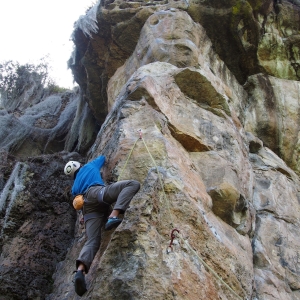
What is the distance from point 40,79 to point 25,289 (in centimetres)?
1338

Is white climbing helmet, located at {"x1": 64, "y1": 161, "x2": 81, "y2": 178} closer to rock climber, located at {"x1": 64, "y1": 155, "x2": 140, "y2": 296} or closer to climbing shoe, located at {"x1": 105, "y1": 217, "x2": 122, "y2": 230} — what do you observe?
rock climber, located at {"x1": 64, "y1": 155, "x2": 140, "y2": 296}

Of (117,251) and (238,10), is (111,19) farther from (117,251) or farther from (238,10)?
(117,251)

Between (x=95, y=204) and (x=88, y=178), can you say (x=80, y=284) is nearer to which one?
(x=95, y=204)

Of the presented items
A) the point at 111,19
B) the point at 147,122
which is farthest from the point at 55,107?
the point at 147,122

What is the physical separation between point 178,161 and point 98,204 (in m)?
1.46

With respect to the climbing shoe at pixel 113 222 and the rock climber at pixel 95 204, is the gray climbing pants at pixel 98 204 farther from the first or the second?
the climbing shoe at pixel 113 222

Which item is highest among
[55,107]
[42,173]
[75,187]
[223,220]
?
[75,187]

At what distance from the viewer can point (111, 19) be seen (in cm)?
1041

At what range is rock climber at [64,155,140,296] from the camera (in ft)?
15.2

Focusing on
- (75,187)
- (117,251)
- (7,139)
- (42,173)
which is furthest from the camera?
(7,139)

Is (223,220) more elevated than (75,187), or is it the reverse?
(75,187)

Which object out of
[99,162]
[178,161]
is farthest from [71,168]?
[178,161]

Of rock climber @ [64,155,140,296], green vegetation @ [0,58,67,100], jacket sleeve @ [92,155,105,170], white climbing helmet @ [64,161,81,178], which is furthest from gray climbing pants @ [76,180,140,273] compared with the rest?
green vegetation @ [0,58,67,100]

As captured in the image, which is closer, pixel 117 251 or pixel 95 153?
pixel 117 251
